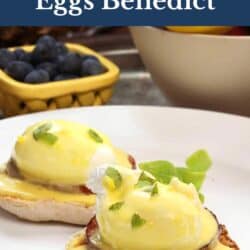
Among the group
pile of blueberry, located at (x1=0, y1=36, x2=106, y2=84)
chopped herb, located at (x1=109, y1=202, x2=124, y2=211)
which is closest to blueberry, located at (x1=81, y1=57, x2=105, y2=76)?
pile of blueberry, located at (x1=0, y1=36, x2=106, y2=84)

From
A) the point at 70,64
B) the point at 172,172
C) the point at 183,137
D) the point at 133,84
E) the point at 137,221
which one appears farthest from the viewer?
the point at 133,84

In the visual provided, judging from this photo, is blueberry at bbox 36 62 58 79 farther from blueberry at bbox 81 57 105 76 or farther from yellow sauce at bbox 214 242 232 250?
yellow sauce at bbox 214 242 232 250

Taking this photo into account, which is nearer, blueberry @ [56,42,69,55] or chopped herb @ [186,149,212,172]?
chopped herb @ [186,149,212,172]

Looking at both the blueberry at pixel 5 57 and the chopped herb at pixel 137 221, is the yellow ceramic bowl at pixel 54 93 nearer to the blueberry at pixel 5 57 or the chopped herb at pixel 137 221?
the blueberry at pixel 5 57

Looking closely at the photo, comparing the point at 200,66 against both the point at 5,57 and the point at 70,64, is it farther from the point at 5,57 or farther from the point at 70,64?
the point at 5,57

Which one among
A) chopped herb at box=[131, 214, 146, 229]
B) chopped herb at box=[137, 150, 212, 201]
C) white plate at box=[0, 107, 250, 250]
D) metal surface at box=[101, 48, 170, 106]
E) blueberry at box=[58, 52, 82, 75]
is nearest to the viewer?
chopped herb at box=[131, 214, 146, 229]

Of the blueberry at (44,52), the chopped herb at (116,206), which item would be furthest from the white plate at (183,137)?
the chopped herb at (116,206)

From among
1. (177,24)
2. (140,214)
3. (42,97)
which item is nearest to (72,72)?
(42,97)

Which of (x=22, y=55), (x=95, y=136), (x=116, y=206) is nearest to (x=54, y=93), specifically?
(x=22, y=55)

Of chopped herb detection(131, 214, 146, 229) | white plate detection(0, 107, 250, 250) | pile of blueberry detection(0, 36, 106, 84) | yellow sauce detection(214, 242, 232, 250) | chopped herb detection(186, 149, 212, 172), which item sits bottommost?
white plate detection(0, 107, 250, 250)
